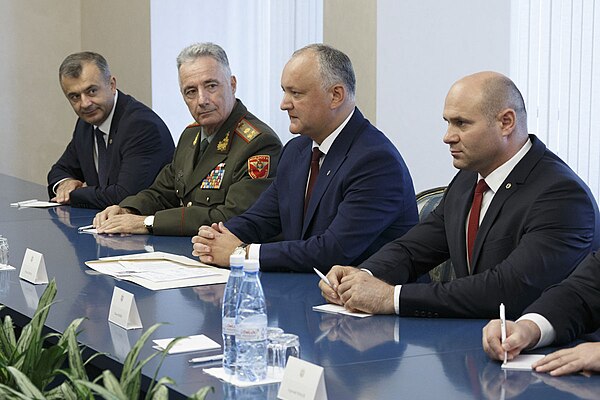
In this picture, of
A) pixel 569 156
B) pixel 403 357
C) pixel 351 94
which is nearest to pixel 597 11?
pixel 569 156

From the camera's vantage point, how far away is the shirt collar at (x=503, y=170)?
3.40m

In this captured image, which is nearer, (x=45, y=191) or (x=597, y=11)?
(x=597, y=11)

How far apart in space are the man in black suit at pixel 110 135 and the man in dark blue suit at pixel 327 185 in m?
1.58

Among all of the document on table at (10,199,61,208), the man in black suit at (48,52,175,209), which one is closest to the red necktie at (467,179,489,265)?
the man in black suit at (48,52,175,209)

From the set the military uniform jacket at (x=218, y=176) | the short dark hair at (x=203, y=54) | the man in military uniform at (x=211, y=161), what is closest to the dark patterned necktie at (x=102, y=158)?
the military uniform jacket at (x=218, y=176)

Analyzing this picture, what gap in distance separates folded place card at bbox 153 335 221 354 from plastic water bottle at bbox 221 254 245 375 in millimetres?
194

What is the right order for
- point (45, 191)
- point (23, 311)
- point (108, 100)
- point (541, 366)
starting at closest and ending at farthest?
1. point (541, 366)
2. point (23, 311)
3. point (108, 100)
4. point (45, 191)

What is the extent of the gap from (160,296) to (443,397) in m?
1.39

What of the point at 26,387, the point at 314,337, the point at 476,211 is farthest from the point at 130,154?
the point at 26,387

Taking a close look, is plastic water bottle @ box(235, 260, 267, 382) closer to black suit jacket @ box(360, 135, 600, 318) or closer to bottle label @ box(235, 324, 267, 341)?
bottle label @ box(235, 324, 267, 341)

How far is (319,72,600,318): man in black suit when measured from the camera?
3.08 meters

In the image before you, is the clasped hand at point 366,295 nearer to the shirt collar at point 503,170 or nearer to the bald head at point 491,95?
the shirt collar at point 503,170

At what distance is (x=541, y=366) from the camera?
242 centimetres

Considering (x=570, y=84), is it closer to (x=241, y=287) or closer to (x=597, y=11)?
(x=597, y=11)
